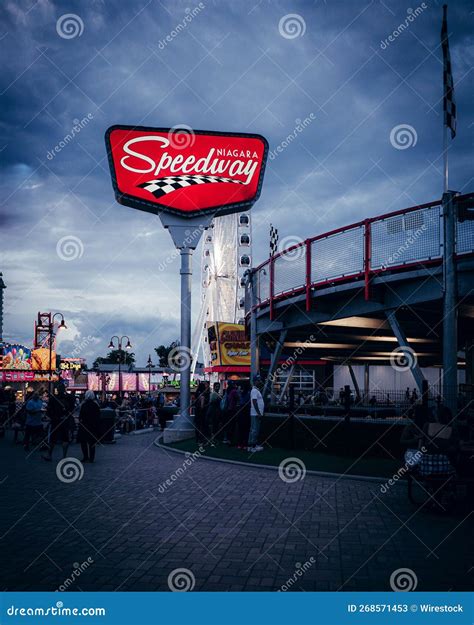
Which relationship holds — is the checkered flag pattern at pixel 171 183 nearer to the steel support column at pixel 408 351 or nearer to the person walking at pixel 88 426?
the person walking at pixel 88 426

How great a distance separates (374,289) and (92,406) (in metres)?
7.85

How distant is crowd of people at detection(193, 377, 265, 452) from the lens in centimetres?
1445

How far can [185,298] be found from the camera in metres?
18.8

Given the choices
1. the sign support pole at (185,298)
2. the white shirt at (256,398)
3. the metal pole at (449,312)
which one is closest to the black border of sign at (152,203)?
the sign support pole at (185,298)

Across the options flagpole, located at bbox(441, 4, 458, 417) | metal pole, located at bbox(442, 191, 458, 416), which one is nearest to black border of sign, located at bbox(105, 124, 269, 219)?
flagpole, located at bbox(441, 4, 458, 417)

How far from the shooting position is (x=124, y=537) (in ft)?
20.9

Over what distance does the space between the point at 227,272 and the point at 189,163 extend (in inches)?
1693

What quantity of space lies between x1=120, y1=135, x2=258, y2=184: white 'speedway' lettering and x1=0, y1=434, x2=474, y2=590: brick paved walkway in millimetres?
12397

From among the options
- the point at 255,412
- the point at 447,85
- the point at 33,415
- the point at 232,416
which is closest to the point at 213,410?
the point at 232,416

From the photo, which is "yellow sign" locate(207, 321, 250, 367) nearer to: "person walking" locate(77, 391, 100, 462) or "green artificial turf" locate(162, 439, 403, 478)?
"green artificial turf" locate(162, 439, 403, 478)

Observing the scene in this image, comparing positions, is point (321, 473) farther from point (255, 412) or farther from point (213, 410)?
point (213, 410)

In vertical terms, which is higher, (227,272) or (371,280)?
(227,272)
